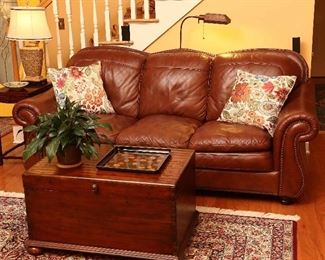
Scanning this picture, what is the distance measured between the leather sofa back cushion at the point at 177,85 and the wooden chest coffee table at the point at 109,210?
1164 millimetres

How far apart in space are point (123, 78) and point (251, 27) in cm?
132

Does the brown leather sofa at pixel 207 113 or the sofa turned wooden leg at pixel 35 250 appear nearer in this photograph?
the sofa turned wooden leg at pixel 35 250

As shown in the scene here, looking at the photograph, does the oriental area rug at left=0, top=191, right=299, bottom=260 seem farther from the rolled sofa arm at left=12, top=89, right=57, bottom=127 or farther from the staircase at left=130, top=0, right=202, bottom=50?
the staircase at left=130, top=0, right=202, bottom=50

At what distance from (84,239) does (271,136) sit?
139cm

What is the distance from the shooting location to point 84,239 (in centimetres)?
246

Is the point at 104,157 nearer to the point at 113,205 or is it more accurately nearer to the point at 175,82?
the point at 113,205

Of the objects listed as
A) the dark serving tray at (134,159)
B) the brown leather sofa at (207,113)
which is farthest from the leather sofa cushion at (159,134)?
the dark serving tray at (134,159)

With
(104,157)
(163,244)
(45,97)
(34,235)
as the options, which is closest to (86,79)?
(45,97)

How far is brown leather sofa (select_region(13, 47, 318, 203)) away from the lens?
300cm

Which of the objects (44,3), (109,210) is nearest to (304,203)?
(109,210)

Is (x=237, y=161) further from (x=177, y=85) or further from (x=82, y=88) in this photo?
(x=82, y=88)

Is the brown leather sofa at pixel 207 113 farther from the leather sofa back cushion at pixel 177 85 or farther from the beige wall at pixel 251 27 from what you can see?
the beige wall at pixel 251 27

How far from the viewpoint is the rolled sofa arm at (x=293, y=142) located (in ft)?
9.47

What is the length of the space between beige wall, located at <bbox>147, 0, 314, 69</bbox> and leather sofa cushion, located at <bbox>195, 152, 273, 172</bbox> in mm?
1601
